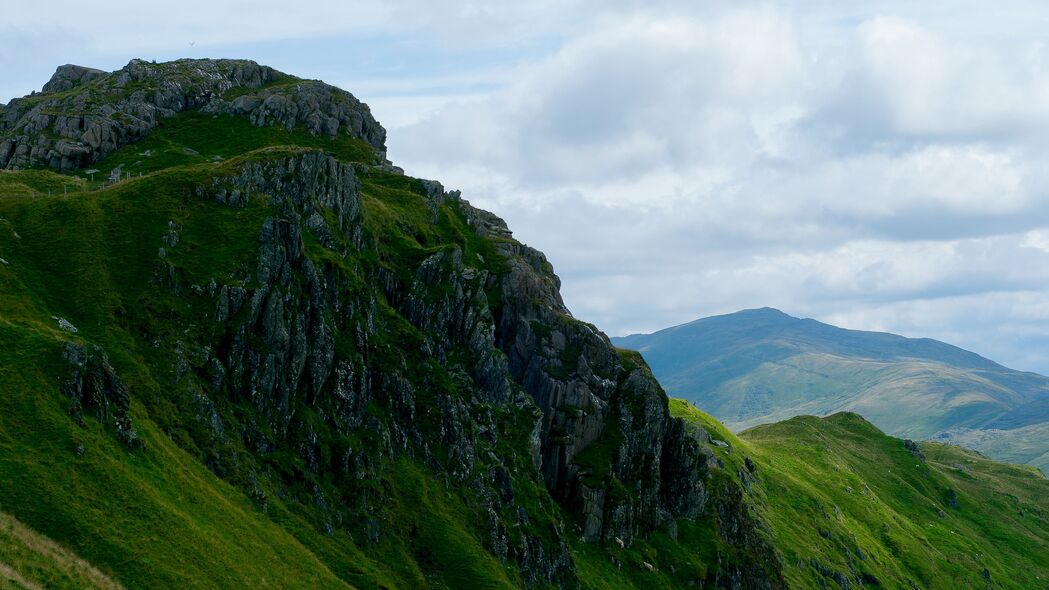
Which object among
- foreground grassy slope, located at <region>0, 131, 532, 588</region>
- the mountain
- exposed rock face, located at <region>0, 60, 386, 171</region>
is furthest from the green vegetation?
foreground grassy slope, located at <region>0, 131, 532, 588</region>

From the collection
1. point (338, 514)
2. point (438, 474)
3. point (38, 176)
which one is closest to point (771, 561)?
point (438, 474)

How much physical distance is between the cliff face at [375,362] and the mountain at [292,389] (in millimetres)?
423

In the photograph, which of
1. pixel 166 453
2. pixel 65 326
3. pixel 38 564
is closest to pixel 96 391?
pixel 166 453

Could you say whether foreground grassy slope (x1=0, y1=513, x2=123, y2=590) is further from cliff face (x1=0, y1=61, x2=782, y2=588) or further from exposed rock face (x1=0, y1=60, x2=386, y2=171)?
exposed rock face (x1=0, y1=60, x2=386, y2=171)

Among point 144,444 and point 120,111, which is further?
point 120,111

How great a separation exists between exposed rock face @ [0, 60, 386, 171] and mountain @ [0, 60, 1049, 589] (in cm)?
66

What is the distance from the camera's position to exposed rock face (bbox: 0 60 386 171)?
168 metres

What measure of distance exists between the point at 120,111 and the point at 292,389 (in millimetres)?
96591

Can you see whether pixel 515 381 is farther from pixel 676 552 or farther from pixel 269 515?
pixel 269 515

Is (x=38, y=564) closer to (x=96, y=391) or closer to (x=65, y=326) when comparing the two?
(x=96, y=391)

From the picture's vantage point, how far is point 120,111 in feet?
591

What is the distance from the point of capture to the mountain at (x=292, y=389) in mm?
87375

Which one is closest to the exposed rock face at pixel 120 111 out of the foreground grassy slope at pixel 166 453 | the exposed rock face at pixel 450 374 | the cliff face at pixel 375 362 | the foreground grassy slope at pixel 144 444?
the cliff face at pixel 375 362

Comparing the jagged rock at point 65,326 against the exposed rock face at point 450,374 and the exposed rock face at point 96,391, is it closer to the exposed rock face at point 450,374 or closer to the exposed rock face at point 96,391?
the exposed rock face at point 96,391
